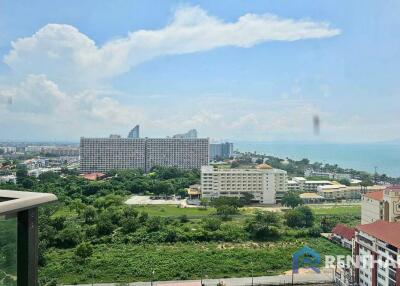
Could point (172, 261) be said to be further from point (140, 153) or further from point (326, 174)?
point (140, 153)

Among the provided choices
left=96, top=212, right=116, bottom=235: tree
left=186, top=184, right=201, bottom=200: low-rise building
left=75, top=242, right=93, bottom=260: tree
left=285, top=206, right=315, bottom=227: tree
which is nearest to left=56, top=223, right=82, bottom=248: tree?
left=96, top=212, right=116, bottom=235: tree

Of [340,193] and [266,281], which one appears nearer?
[266,281]

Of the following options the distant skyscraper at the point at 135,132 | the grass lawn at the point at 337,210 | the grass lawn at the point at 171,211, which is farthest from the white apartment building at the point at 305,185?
the distant skyscraper at the point at 135,132

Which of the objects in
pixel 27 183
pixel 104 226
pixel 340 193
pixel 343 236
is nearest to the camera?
pixel 343 236

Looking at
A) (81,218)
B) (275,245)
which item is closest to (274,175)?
(275,245)

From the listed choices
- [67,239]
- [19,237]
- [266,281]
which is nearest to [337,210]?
[266,281]

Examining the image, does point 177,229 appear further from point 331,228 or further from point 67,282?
point 331,228

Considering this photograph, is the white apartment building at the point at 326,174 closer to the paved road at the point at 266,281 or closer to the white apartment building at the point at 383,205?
the white apartment building at the point at 383,205
